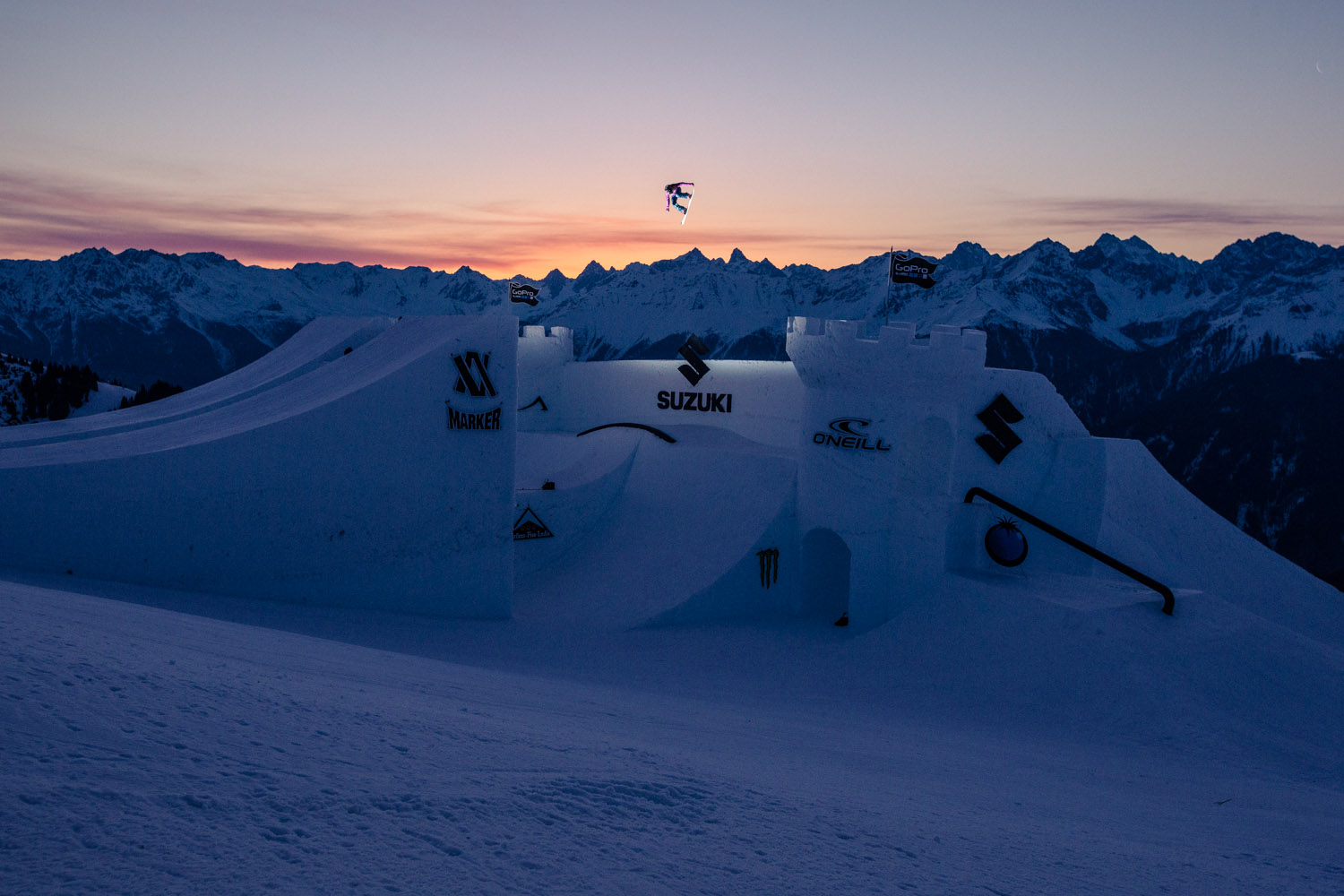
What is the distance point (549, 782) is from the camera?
16.9 ft

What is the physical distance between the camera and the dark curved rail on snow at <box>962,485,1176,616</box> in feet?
53.9

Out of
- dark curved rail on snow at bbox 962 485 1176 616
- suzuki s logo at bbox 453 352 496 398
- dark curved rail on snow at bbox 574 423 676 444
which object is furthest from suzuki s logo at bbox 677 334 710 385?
suzuki s logo at bbox 453 352 496 398

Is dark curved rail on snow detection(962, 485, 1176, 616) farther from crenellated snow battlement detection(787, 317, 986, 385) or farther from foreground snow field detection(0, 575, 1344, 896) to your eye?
crenellated snow battlement detection(787, 317, 986, 385)

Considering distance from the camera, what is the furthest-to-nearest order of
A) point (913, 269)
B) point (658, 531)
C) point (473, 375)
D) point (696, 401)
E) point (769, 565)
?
point (696, 401) → point (658, 531) → point (769, 565) → point (913, 269) → point (473, 375)

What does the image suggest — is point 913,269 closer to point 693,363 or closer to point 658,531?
point 658,531

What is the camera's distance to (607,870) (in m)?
4.18

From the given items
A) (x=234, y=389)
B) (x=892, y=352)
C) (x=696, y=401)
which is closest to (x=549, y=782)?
(x=892, y=352)

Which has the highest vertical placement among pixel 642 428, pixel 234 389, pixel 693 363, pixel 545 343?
pixel 545 343

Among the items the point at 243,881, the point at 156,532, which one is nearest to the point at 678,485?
the point at 156,532

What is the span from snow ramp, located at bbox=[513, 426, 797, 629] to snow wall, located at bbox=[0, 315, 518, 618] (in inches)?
116

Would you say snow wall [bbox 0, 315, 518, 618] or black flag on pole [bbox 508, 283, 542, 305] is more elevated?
black flag on pole [bbox 508, 283, 542, 305]

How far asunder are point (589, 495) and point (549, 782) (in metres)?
18.9

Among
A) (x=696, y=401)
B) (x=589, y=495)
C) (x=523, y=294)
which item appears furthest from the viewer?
(x=523, y=294)

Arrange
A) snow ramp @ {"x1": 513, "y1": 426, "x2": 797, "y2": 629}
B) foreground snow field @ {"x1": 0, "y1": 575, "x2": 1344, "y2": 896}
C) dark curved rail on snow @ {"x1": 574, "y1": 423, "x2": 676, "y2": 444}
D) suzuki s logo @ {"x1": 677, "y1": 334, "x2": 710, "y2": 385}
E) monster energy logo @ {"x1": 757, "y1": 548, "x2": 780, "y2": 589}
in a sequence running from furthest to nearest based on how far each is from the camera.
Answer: suzuki s logo @ {"x1": 677, "y1": 334, "x2": 710, "y2": 385}, dark curved rail on snow @ {"x1": 574, "y1": 423, "x2": 676, "y2": 444}, monster energy logo @ {"x1": 757, "y1": 548, "x2": 780, "y2": 589}, snow ramp @ {"x1": 513, "y1": 426, "x2": 797, "y2": 629}, foreground snow field @ {"x1": 0, "y1": 575, "x2": 1344, "y2": 896}
